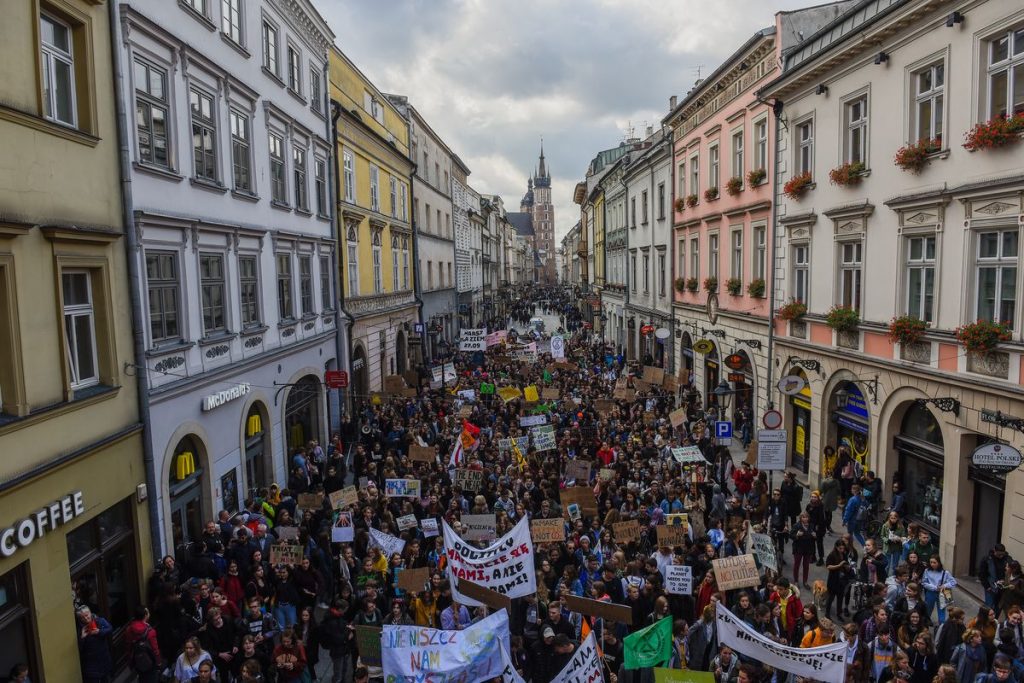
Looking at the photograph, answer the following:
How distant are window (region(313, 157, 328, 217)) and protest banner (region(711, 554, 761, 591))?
58.6 feet

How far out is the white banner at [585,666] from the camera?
28.7 ft

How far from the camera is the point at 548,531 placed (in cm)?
1299

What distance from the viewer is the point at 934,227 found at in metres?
14.8

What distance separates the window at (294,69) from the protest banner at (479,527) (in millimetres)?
14669

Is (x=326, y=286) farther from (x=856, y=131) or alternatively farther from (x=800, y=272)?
(x=856, y=131)

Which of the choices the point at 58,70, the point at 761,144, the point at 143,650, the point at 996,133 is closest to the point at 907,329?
the point at 996,133

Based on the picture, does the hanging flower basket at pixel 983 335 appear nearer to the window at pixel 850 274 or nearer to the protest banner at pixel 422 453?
the window at pixel 850 274

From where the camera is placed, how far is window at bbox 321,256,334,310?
24.7 meters

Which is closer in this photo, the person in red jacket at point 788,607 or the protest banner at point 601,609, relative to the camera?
the protest banner at point 601,609

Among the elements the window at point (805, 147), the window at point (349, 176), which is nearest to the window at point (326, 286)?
the window at point (349, 176)

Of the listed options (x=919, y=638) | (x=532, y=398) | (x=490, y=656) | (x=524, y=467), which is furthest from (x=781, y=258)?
(x=490, y=656)

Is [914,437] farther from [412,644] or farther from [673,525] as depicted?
[412,644]

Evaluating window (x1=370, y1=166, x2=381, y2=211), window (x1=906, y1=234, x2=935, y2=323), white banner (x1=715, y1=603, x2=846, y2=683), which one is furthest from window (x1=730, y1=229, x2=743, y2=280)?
white banner (x1=715, y1=603, x2=846, y2=683)

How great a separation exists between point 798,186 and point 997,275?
25.3 feet
